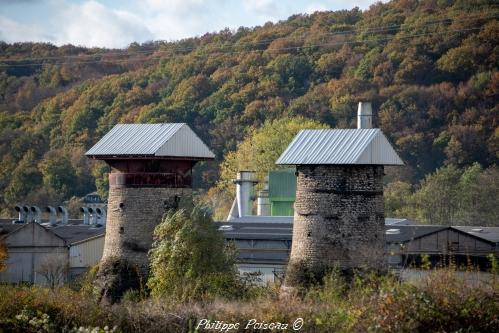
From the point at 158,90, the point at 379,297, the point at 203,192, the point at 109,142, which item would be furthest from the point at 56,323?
the point at 158,90

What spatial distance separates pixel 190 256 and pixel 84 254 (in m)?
13.7

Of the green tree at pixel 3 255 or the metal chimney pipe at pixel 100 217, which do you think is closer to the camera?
the green tree at pixel 3 255

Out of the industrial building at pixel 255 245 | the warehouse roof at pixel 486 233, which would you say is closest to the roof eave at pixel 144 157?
the industrial building at pixel 255 245

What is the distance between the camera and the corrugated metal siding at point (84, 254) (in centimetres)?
5219

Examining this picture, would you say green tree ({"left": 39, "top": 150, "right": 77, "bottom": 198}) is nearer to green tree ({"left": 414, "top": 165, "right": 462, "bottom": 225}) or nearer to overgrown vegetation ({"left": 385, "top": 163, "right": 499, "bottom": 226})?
overgrown vegetation ({"left": 385, "top": 163, "right": 499, "bottom": 226})

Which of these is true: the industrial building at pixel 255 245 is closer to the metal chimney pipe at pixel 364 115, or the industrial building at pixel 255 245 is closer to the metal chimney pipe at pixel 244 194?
the metal chimney pipe at pixel 364 115

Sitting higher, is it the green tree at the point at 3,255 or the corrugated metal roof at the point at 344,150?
the corrugated metal roof at the point at 344,150

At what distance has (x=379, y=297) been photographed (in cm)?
2902

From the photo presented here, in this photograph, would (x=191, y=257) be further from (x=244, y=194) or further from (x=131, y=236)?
(x=244, y=194)

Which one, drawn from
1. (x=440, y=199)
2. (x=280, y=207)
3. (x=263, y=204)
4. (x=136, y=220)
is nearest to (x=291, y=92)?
(x=440, y=199)

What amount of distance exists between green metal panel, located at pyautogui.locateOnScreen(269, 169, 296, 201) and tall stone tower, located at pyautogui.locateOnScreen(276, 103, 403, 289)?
101 ft

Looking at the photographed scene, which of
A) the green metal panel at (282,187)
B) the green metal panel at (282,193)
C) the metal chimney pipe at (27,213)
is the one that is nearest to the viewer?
the metal chimney pipe at (27,213)

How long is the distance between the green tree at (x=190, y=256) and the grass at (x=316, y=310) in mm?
2455

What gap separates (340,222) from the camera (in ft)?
125
